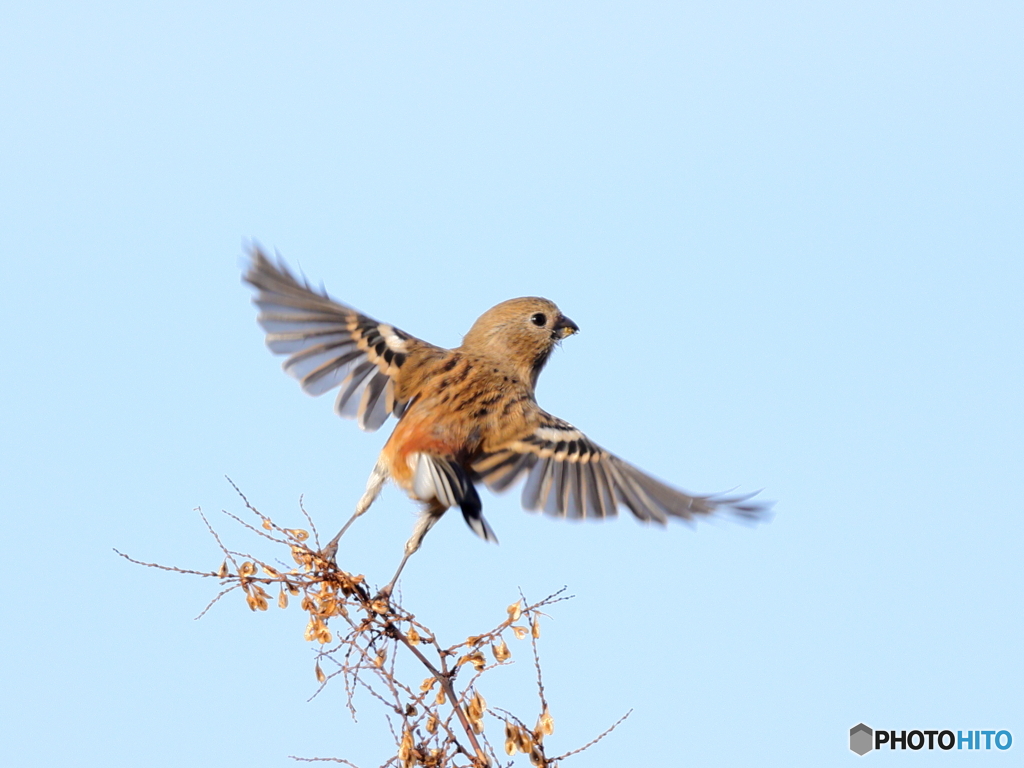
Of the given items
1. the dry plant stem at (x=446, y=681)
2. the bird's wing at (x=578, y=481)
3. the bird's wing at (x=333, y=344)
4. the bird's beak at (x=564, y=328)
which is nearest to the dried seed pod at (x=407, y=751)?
the dry plant stem at (x=446, y=681)

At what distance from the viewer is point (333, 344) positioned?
21.9 feet

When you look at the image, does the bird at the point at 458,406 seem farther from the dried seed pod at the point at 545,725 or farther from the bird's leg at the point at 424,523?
the dried seed pod at the point at 545,725

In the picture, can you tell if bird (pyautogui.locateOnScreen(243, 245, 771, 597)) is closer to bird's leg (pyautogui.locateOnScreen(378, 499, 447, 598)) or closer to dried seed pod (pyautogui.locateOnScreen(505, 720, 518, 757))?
bird's leg (pyautogui.locateOnScreen(378, 499, 447, 598))

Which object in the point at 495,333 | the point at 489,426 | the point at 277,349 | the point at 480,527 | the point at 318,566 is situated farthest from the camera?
the point at 495,333

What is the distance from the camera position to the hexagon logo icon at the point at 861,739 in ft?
23.1

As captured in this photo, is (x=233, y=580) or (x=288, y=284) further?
(x=288, y=284)

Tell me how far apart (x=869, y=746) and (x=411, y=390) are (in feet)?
11.8

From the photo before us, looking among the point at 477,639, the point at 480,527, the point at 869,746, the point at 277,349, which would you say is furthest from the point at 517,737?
the point at 869,746

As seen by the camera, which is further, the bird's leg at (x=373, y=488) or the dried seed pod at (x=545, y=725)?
the bird's leg at (x=373, y=488)

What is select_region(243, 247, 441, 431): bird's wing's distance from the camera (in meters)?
6.48

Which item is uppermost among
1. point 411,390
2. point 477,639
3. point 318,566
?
point 411,390

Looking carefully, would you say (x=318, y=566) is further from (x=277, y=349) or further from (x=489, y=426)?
(x=277, y=349)

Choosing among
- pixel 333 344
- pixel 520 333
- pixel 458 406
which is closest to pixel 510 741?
pixel 458 406

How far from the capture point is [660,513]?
6551 mm
